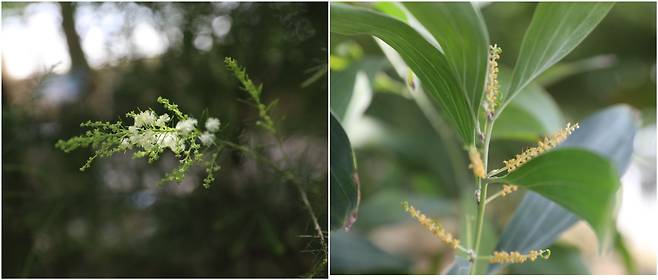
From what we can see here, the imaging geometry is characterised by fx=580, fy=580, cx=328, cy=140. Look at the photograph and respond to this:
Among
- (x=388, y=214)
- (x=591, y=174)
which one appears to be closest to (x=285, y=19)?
(x=388, y=214)

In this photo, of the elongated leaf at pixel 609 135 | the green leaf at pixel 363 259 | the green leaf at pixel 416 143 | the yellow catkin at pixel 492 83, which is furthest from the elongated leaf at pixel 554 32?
the green leaf at pixel 416 143

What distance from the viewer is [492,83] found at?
10.0 inches

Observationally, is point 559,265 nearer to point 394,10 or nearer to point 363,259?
point 363,259

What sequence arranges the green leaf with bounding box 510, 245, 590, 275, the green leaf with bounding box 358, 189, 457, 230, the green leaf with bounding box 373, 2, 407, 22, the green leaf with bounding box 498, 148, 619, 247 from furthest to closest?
1. the green leaf with bounding box 358, 189, 457, 230
2. the green leaf with bounding box 510, 245, 590, 275
3. the green leaf with bounding box 373, 2, 407, 22
4. the green leaf with bounding box 498, 148, 619, 247

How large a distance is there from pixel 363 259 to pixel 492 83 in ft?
0.93

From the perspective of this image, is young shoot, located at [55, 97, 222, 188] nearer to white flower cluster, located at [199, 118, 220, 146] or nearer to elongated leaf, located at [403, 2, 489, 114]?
white flower cluster, located at [199, 118, 220, 146]

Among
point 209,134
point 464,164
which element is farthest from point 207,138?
point 464,164

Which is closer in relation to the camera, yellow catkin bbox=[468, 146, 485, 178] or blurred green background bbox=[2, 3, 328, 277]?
yellow catkin bbox=[468, 146, 485, 178]

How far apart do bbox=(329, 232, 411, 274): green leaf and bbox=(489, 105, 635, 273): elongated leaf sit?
0.53 feet

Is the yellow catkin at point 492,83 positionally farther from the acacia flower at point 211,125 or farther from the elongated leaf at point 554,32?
the acacia flower at point 211,125

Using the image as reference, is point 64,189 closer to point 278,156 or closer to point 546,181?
point 278,156

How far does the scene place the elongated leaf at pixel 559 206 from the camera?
1.08ft

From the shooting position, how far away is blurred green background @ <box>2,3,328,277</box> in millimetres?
503

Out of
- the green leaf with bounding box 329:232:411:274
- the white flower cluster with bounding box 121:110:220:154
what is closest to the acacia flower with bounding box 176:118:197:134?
the white flower cluster with bounding box 121:110:220:154
